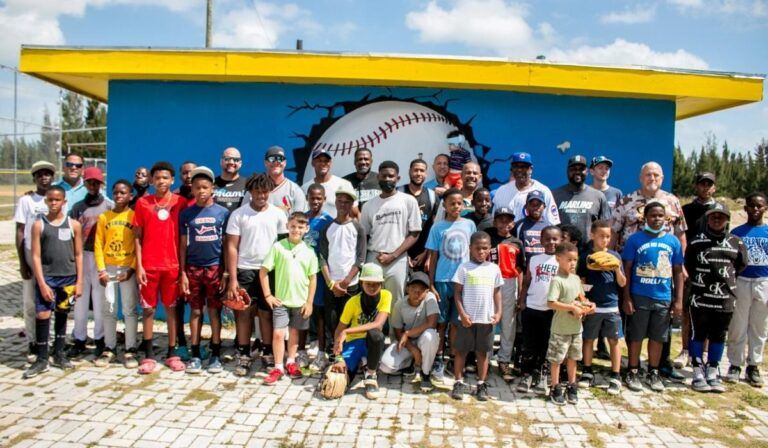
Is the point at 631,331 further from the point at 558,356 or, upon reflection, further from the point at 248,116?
the point at 248,116

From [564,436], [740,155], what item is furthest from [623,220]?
[740,155]

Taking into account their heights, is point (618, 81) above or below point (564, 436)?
above

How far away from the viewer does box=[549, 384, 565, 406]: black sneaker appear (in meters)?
4.37

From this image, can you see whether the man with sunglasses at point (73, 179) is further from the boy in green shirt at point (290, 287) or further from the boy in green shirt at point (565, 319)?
the boy in green shirt at point (565, 319)

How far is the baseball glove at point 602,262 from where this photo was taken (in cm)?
454

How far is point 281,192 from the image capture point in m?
5.53

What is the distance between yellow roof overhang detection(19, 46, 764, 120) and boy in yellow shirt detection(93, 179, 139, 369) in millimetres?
1873

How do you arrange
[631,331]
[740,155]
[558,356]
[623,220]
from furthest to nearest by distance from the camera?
[740,155]
[623,220]
[631,331]
[558,356]

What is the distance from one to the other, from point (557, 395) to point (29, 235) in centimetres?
520

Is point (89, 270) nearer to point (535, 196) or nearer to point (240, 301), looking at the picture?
point (240, 301)

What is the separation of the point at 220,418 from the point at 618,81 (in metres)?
5.60

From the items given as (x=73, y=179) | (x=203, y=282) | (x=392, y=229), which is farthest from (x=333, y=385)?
(x=73, y=179)

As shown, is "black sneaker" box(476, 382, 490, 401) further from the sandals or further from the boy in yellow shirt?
the boy in yellow shirt

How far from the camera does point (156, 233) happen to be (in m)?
4.97
